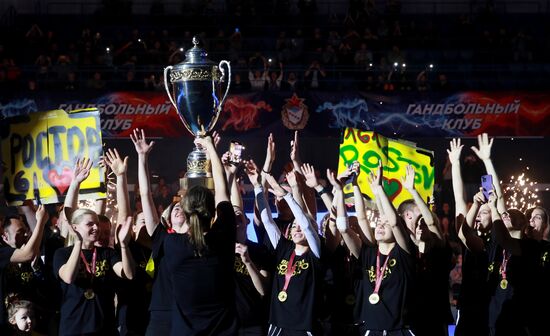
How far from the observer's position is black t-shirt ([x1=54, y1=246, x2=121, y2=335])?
7152mm

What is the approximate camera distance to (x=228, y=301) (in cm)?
615

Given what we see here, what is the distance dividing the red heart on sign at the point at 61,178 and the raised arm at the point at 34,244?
1172 mm

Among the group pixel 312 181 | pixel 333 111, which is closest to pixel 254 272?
pixel 312 181

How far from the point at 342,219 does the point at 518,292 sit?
6.31 ft

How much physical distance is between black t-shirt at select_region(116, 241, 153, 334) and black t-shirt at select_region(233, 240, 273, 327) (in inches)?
29.4

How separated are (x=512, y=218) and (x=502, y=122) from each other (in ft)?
33.6

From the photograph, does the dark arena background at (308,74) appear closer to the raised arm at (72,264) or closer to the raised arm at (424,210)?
the raised arm at (424,210)

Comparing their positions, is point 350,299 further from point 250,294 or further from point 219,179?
point 219,179

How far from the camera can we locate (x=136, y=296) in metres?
7.77

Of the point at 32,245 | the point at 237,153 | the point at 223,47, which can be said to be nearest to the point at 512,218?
the point at 237,153

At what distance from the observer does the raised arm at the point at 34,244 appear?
23.5 ft

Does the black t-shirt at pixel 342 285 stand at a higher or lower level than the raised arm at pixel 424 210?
lower

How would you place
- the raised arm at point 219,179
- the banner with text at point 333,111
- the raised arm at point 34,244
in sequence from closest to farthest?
the raised arm at point 219,179, the raised arm at point 34,244, the banner with text at point 333,111

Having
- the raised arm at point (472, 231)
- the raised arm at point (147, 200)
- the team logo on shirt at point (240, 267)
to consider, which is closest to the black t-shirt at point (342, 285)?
the team logo on shirt at point (240, 267)
